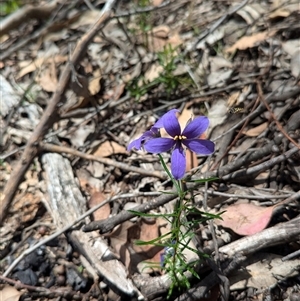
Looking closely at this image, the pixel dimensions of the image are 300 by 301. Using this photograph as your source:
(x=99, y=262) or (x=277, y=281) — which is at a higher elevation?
(x=99, y=262)

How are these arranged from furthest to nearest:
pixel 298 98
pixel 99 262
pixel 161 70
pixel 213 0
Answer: pixel 213 0, pixel 161 70, pixel 298 98, pixel 99 262

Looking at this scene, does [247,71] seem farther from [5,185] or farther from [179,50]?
[5,185]

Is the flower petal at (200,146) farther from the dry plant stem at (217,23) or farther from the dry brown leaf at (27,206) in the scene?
the dry plant stem at (217,23)

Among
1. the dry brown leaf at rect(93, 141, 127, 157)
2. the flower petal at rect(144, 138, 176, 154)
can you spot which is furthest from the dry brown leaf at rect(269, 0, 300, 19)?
the flower petal at rect(144, 138, 176, 154)

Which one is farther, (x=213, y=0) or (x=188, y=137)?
(x=213, y=0)

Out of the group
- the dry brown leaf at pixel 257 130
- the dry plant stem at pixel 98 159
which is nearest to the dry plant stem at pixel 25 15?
the dry plant stem at pixel 98 159

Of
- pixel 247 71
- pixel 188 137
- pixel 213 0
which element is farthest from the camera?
pixel 213 0

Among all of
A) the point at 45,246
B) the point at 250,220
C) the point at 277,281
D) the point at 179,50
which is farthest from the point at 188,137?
the point at 179,50
